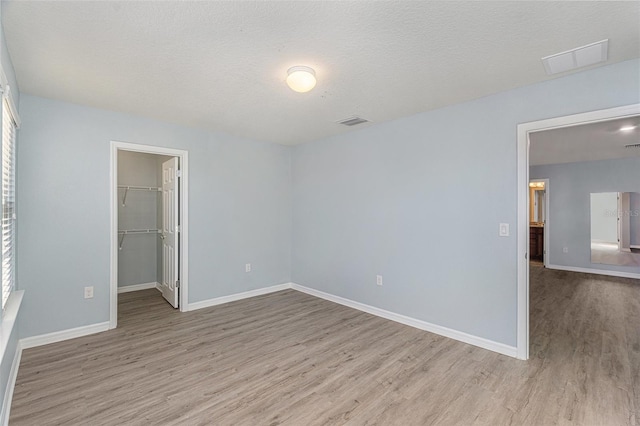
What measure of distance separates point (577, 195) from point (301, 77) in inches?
291

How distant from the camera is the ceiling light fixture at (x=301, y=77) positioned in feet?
7.48

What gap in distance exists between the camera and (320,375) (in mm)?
2486

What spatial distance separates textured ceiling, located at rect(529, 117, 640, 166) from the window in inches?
199

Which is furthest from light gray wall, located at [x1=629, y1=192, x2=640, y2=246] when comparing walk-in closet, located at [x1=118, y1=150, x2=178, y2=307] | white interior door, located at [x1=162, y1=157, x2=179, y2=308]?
walk-in closet, located at [x1=118, y1=150, x2=178, y2=307]

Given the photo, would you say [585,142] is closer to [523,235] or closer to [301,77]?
[523,235]

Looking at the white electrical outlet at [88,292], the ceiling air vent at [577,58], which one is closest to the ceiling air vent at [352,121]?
the ceiling air vent at [577,58]

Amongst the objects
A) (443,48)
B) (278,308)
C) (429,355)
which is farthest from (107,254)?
(443,48)

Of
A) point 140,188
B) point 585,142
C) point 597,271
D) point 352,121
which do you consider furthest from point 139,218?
point 597,271

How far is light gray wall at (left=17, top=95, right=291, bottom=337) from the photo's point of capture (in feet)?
9.65

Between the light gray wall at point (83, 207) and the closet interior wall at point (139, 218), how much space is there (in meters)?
1.29

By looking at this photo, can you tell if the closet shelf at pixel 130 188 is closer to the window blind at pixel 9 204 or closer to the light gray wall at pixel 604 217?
the window blind at pixel 9 204

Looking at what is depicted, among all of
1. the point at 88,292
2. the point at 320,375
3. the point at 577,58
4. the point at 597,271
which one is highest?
the point at 577,58

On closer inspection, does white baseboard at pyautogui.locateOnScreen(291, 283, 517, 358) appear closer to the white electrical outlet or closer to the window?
the white electrical outlet

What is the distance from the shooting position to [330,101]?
10.0 ft
